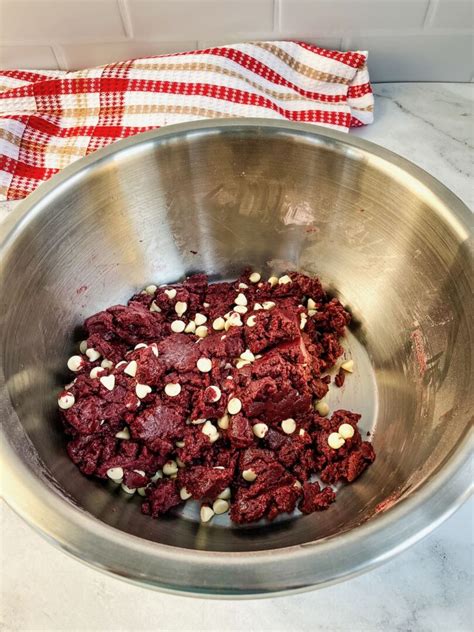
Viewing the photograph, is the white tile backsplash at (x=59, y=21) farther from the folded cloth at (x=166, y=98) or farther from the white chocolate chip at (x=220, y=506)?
the white chocolate chip at (x=220, y=506)

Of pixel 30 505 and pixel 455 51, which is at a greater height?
pixel 455 51

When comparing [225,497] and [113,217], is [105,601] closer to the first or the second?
[225,497]

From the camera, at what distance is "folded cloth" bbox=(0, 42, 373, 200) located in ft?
4.89

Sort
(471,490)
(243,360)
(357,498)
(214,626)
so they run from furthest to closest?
1. (243,360)
2. (357,498)
3. (214,626)
4. (471,490)

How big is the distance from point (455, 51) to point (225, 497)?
1497mm

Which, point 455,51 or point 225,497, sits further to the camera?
point 455,51

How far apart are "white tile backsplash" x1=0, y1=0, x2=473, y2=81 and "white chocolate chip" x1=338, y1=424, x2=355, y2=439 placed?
1181mm

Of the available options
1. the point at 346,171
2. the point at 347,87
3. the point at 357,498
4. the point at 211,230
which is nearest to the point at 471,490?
the point at 357,498

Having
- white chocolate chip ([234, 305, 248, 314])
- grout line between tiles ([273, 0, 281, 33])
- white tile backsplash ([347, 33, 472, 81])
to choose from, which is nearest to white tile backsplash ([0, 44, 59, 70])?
grout line between tiles ([273, 0, 281, 33])

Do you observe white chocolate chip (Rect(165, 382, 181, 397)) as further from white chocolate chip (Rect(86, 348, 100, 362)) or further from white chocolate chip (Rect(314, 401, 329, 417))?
white chocolate chip (Rect(314, 401, 329, 417))

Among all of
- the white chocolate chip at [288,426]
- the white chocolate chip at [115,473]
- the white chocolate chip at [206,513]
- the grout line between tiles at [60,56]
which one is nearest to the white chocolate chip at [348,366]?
the white chocolate chip at [288,426]

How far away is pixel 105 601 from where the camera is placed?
3.00ft

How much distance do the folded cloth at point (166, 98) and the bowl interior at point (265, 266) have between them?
13.8 inches

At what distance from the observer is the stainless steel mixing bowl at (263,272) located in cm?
70
